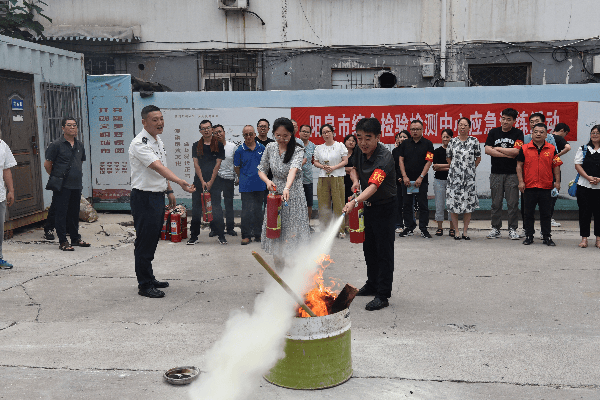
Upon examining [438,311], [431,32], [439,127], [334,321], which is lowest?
[438,311]

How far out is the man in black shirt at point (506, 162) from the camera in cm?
867

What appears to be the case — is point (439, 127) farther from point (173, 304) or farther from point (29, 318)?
point (29, 318)

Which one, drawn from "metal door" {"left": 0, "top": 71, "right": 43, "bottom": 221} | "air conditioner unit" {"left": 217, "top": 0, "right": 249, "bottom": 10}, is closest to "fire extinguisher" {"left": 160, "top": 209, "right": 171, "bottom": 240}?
"metal door" {"left": 0, "top": 71, "right": 43, "bottom": 221}

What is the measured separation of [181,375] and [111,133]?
28.6 feet

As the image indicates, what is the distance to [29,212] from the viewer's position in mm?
9547

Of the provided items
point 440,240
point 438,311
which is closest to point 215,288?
point 438,311

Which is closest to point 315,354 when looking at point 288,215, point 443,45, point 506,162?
point 288,215

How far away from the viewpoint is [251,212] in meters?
8.89

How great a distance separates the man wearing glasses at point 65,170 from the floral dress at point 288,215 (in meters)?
3.89

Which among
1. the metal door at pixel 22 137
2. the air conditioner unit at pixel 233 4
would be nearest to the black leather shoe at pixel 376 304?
the metal door at pixel 22 137

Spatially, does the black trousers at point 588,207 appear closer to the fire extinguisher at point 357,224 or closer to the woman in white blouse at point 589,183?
the woman in white blouse at point 589,183

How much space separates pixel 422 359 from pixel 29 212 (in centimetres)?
801

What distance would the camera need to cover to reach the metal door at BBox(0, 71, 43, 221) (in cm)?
896

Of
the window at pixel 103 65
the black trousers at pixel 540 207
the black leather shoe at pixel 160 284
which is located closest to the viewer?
the black leather shoe at pixel 160 284
